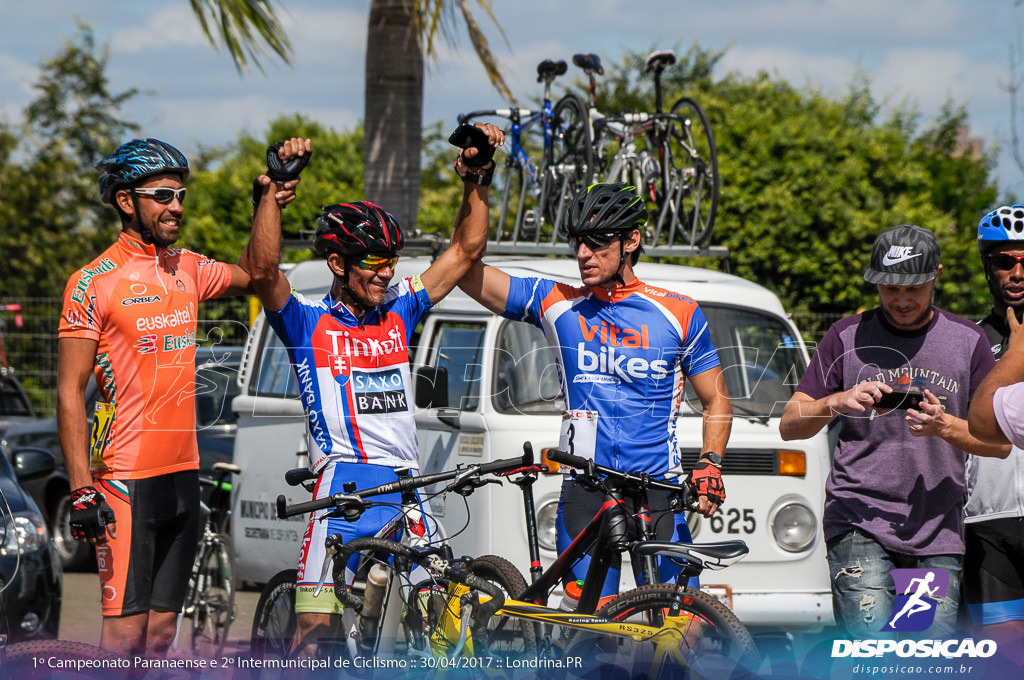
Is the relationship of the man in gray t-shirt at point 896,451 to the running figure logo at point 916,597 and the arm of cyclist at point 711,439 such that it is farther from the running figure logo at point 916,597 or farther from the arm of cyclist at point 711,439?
the arm of cyclist at point 711,439

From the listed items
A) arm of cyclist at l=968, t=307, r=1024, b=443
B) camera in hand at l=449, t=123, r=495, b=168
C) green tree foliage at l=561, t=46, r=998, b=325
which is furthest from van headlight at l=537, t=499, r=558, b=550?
green tree foliage at l=561, t=46, r=998, b=325

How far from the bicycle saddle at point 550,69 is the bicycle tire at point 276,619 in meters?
5.33

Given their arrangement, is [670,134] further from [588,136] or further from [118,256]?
[118,256]

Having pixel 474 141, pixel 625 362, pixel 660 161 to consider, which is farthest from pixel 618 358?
pixel 660 161

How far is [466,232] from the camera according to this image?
5148 mm

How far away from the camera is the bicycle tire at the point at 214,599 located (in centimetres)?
752

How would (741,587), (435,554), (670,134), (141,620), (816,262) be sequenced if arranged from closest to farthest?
(435,554) → (141,620) → (741,587) → (670,134) → (816,262)

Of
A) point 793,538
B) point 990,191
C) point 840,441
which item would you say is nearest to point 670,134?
point 793,538

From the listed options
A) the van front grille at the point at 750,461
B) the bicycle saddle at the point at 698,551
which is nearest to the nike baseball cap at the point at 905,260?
the bicycle saddle at the point at 698,551

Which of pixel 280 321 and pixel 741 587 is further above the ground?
pixel 280 321

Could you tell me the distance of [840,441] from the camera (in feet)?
15.6

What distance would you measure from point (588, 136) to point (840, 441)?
429 cm

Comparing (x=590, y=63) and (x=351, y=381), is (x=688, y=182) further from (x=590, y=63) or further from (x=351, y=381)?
(x=351, y=381)

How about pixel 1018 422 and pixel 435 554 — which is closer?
pixel 1018 422
